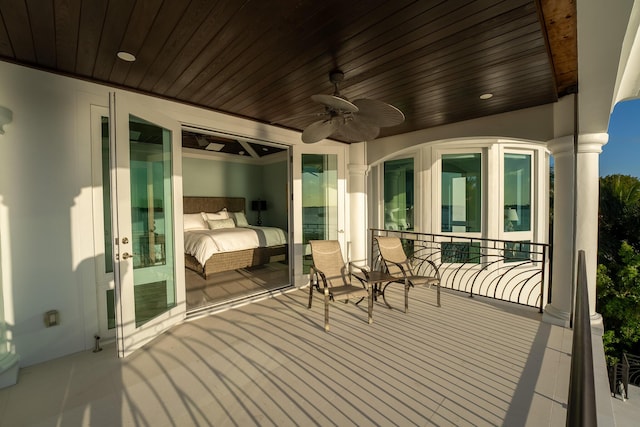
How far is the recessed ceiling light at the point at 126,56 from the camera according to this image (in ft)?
7.16

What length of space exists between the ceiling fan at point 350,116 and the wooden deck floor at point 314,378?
79.1 inches

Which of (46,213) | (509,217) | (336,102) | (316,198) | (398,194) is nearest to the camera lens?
(336,102)

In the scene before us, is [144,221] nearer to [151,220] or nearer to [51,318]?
[151,220]

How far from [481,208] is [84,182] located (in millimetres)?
5831

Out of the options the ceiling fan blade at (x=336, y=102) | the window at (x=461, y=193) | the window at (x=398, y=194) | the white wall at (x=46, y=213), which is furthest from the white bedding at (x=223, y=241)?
the ceiling fan blade at (x=336, y=102)

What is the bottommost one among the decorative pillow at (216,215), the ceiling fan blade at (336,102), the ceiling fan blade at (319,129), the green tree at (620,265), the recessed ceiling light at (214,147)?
the green tree at (620,265)

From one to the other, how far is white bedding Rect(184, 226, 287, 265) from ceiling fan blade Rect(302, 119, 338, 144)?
2.96 metres

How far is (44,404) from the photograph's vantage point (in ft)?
6.26

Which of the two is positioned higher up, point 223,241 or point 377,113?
point 377,113

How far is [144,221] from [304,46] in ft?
7.22

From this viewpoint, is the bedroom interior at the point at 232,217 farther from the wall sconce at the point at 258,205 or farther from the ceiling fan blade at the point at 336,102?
the ceiling fan blade at the point at 336,102

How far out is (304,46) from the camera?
209cm

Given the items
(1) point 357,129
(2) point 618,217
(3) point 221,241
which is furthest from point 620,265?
(3) point 221,241

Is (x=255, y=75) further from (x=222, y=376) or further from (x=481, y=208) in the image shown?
(x=481, y=208)
